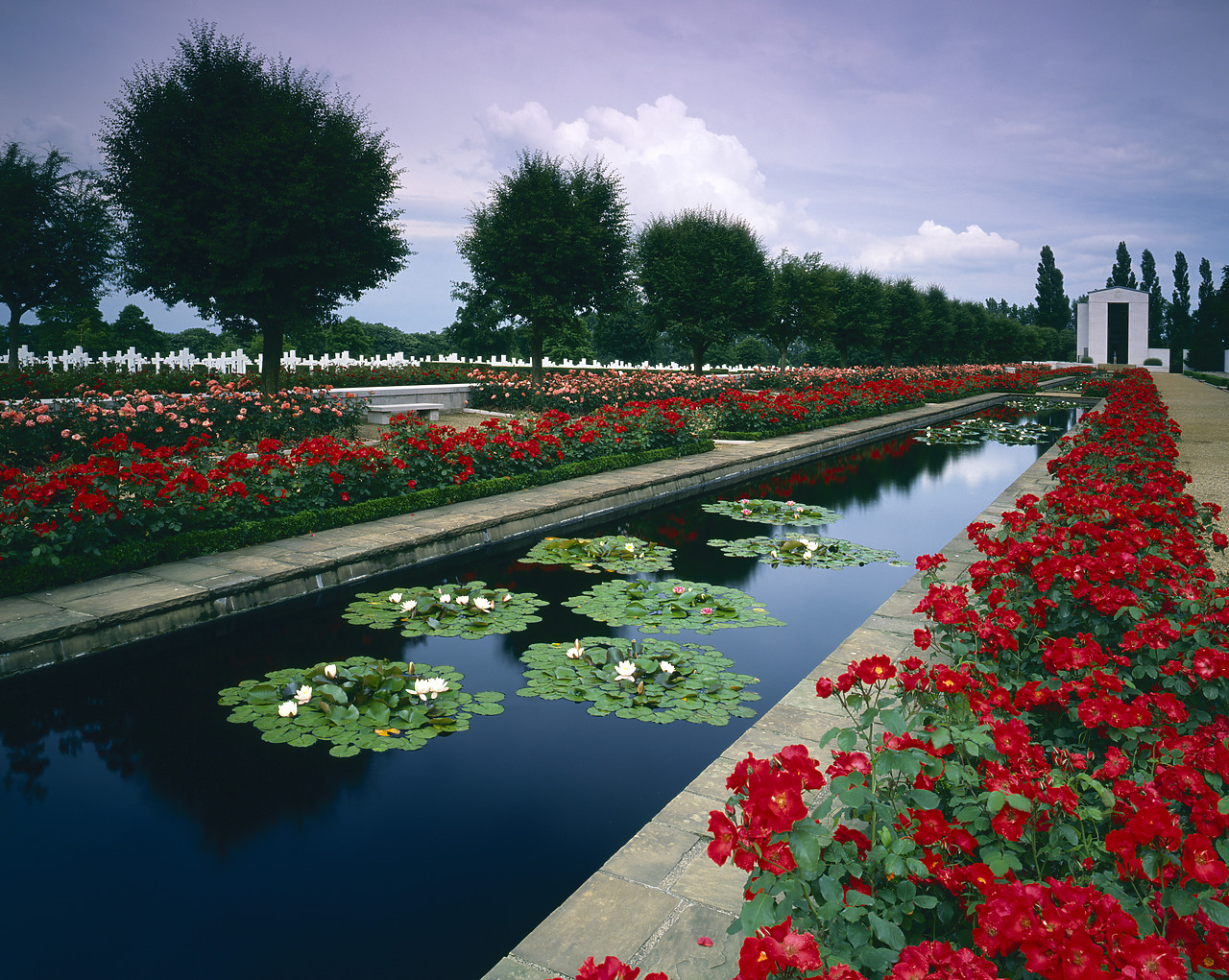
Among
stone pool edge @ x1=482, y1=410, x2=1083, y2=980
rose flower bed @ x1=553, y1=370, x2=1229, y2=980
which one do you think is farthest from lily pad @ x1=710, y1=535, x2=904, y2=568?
rose flower bed @ x1=553, y1=370, x2=1229, y2=980

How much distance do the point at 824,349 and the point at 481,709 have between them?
6378 centimetres

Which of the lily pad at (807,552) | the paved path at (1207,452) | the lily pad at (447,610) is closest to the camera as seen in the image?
the lily pad at (447,610)

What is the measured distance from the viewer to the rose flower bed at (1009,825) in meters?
1.38

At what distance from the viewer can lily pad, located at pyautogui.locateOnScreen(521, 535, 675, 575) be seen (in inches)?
277

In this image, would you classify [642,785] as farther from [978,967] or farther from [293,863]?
[978,967]

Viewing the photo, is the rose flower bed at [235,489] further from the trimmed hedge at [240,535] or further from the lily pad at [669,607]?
the lily pad at [669,607]

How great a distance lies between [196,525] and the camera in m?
6.68

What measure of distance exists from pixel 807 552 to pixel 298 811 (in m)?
5.31

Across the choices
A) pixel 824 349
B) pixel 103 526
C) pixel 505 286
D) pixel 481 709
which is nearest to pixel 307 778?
pixel 481 709

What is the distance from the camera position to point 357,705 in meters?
4.20

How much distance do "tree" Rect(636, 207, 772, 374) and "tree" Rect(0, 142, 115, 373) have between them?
54.7ft

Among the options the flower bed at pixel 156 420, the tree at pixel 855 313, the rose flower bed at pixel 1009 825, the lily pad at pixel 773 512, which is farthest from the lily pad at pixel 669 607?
the tree at pixel 855 313

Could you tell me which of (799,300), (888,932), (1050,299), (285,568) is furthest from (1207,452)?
(1050,299)

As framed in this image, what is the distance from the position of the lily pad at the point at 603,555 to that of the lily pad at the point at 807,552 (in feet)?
2.56
